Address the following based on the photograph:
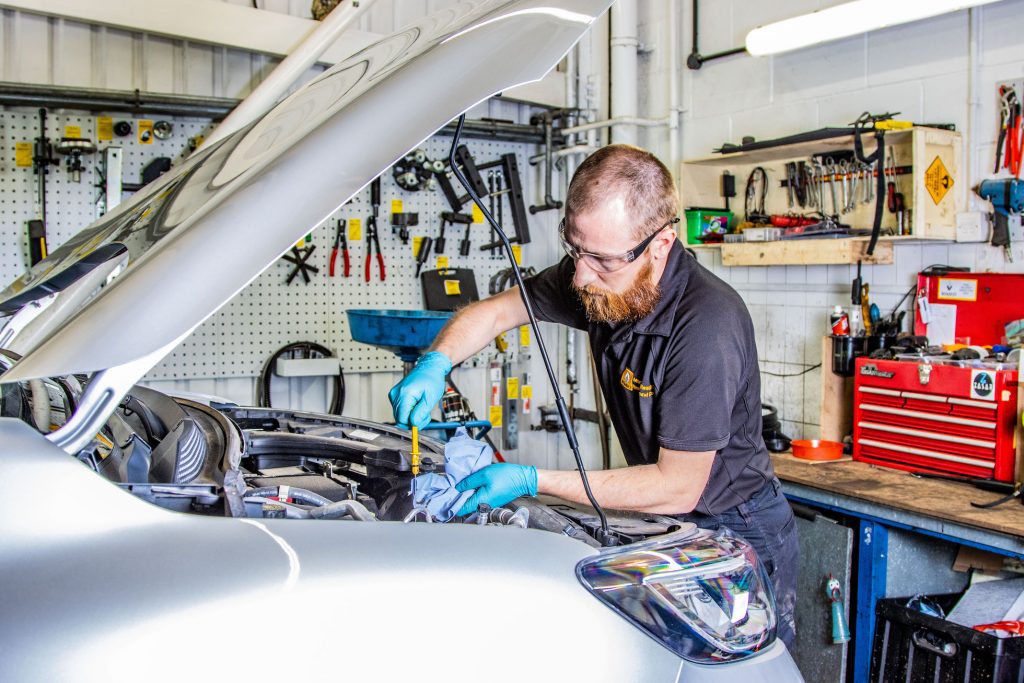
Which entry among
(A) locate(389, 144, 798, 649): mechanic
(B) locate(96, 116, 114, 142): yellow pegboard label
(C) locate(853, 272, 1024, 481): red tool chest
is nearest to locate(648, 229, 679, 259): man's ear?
(A) locate(389, 144, 798, 649): mechanic

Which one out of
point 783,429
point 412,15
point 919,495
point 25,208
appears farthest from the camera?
point 412,15

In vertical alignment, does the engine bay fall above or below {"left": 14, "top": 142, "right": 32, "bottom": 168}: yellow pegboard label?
below

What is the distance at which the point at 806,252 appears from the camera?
352 cm

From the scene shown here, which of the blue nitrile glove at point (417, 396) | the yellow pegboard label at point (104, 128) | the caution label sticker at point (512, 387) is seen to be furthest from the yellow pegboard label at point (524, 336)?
the blue nitrile glove at point (417, 396)

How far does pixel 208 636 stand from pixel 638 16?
4549mm

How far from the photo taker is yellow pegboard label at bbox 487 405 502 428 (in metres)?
4.94

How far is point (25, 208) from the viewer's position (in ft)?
12.1

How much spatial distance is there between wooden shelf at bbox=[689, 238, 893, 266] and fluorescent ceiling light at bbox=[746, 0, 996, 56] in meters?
0.77

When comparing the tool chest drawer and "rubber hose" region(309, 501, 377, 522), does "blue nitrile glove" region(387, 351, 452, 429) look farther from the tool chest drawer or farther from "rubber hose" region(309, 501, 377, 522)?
the tool chest drawer

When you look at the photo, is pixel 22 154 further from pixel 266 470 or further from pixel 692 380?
pixel 692 380

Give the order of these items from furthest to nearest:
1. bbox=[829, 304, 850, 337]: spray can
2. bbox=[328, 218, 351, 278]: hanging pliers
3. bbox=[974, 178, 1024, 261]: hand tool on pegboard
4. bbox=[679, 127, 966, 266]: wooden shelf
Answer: bbox=[328, 218, 351, 278]: hanging pliers → bbox=[829, 304, 850, 337]: spray can → bbox=[679, 127, 966, 266]: wooden shelf → bbox=[974, 178, 1024, 261]: hand tool on pegboard

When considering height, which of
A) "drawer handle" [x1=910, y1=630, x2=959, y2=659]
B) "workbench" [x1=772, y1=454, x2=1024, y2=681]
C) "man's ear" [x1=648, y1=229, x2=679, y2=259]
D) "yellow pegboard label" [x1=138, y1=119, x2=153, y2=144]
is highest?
"yellow pegboard label" [x1=138, y1=119, x2=153, y2=144]

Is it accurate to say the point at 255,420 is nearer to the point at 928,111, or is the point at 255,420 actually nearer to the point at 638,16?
the point at 928,111

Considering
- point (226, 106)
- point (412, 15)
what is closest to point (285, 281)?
point (226, 106)
